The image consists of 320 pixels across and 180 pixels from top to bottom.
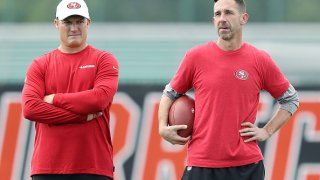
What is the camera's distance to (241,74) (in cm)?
759

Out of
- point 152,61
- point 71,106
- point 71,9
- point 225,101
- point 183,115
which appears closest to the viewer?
point 225,101

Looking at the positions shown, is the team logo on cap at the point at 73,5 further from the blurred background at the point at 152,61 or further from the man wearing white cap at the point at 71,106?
the blurred background at the point at 152,61

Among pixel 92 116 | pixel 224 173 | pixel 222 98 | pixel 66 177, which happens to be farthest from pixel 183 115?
pixel 66 177

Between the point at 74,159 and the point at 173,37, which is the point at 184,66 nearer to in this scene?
the point at 74,159

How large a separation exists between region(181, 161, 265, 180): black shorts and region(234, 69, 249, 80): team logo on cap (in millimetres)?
569

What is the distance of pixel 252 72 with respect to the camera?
25.1 ft

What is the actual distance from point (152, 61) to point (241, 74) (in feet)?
26.4

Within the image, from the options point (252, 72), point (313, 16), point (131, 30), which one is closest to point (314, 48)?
point (313, 16)

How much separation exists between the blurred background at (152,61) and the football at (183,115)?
12.2ft

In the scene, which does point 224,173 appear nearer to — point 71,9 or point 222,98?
point 222,98

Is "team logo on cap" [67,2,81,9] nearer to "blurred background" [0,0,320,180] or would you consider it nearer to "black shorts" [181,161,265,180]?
"black shorts" [181,161,265,180]

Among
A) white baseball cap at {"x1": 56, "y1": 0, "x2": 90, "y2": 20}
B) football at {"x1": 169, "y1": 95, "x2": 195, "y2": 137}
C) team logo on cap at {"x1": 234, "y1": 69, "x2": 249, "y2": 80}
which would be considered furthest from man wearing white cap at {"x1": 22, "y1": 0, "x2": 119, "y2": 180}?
team logo on cap at {"x1": 234, "y1": 69, "x2": 249, "y2": 80}

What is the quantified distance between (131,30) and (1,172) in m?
6.19

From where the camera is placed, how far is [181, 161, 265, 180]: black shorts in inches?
299
